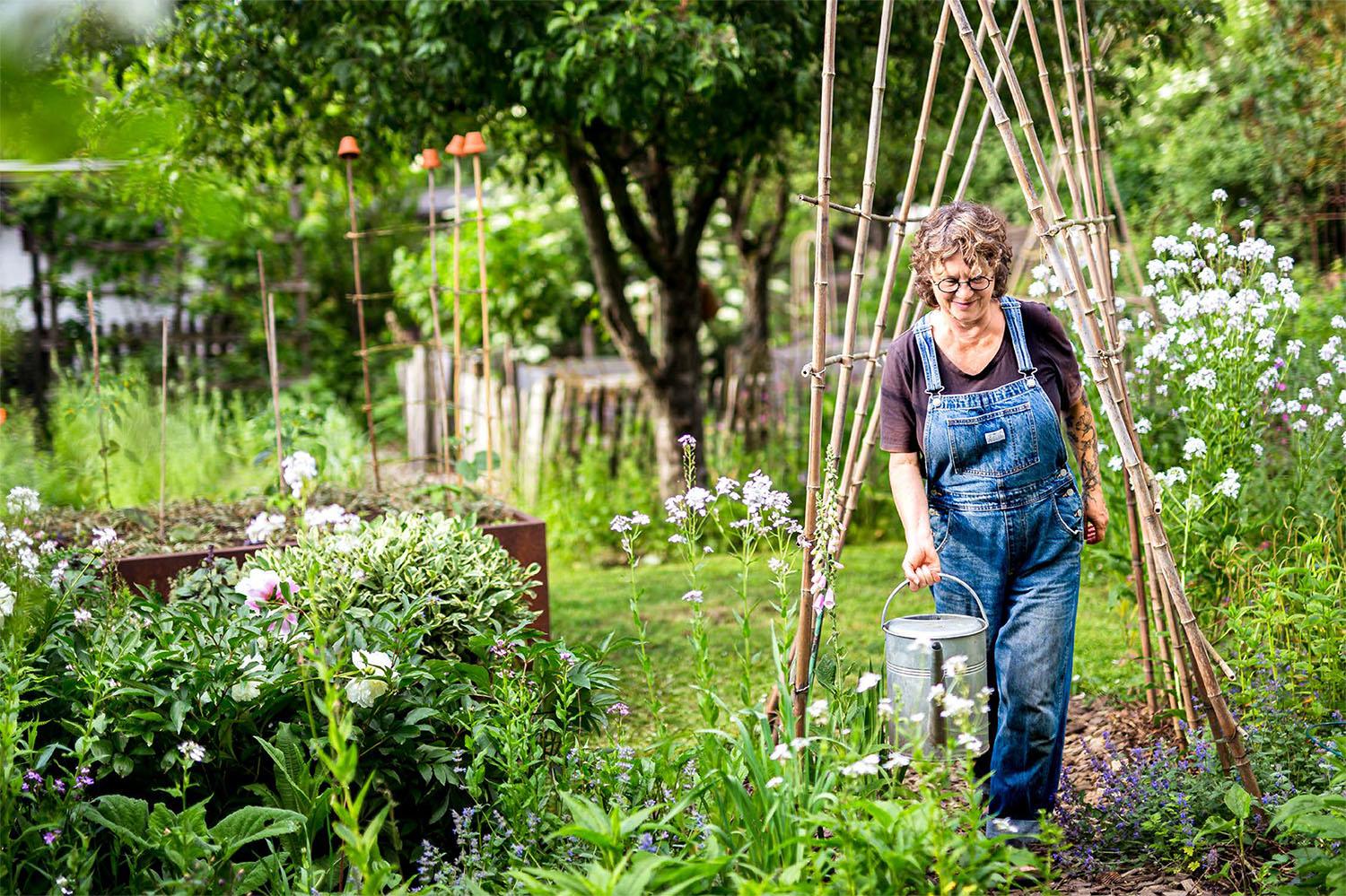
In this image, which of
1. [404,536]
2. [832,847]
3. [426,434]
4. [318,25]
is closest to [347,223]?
[426,434]

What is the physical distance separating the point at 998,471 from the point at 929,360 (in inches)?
12.2

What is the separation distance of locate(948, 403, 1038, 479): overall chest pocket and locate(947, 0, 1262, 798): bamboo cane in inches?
8.2

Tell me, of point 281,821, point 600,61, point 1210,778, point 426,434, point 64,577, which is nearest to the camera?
point 281,821

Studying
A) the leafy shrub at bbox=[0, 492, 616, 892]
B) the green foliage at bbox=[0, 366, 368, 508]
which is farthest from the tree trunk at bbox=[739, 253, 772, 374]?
the leafy shrub at bbox=[0, 492, 616, 892]

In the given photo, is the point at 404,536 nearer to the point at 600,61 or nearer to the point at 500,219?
the point at 600,61

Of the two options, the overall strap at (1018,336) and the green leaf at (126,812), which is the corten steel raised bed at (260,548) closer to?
the green leaf at (126,812)

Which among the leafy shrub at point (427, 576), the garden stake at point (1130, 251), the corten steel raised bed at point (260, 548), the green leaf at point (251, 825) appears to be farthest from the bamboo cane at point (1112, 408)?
the green leaf at point (251, 825)

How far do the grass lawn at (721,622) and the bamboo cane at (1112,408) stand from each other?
2.60 feet

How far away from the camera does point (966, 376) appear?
8.91 feet

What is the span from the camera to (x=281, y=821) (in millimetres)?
2248

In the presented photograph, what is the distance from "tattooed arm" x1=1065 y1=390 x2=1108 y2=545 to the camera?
283 cm

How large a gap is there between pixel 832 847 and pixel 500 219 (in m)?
8.32

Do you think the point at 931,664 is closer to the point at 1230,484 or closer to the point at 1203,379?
the point at 1230,484

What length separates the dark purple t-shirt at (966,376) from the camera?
270cm
